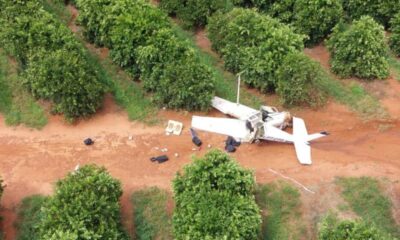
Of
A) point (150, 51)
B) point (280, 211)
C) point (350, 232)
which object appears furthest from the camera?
point (150, 51)

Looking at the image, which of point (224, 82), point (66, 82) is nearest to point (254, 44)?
point (224, 82)

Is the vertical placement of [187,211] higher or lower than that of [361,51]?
lower

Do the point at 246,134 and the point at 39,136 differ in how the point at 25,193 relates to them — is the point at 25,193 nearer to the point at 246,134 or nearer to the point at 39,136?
the point at 39,136

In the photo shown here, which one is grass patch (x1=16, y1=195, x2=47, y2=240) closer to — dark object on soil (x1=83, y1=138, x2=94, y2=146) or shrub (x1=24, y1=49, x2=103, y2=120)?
dark object on soil (x1=83, y1=138, x2=94, y2=146)

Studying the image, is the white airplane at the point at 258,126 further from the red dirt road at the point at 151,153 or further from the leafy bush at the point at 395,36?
the leafy bush at the point at 395,36

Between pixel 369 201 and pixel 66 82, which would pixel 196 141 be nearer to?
pixel 66 82

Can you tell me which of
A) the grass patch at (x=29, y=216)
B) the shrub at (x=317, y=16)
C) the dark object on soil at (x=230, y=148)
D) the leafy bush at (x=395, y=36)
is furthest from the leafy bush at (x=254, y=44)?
the grass patch at (x=29, y=216)

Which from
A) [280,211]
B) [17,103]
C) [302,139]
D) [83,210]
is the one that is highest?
[302,139]

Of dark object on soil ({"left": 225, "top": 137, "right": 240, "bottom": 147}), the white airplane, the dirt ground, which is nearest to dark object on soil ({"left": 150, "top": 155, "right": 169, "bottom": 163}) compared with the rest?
the dirt ground
